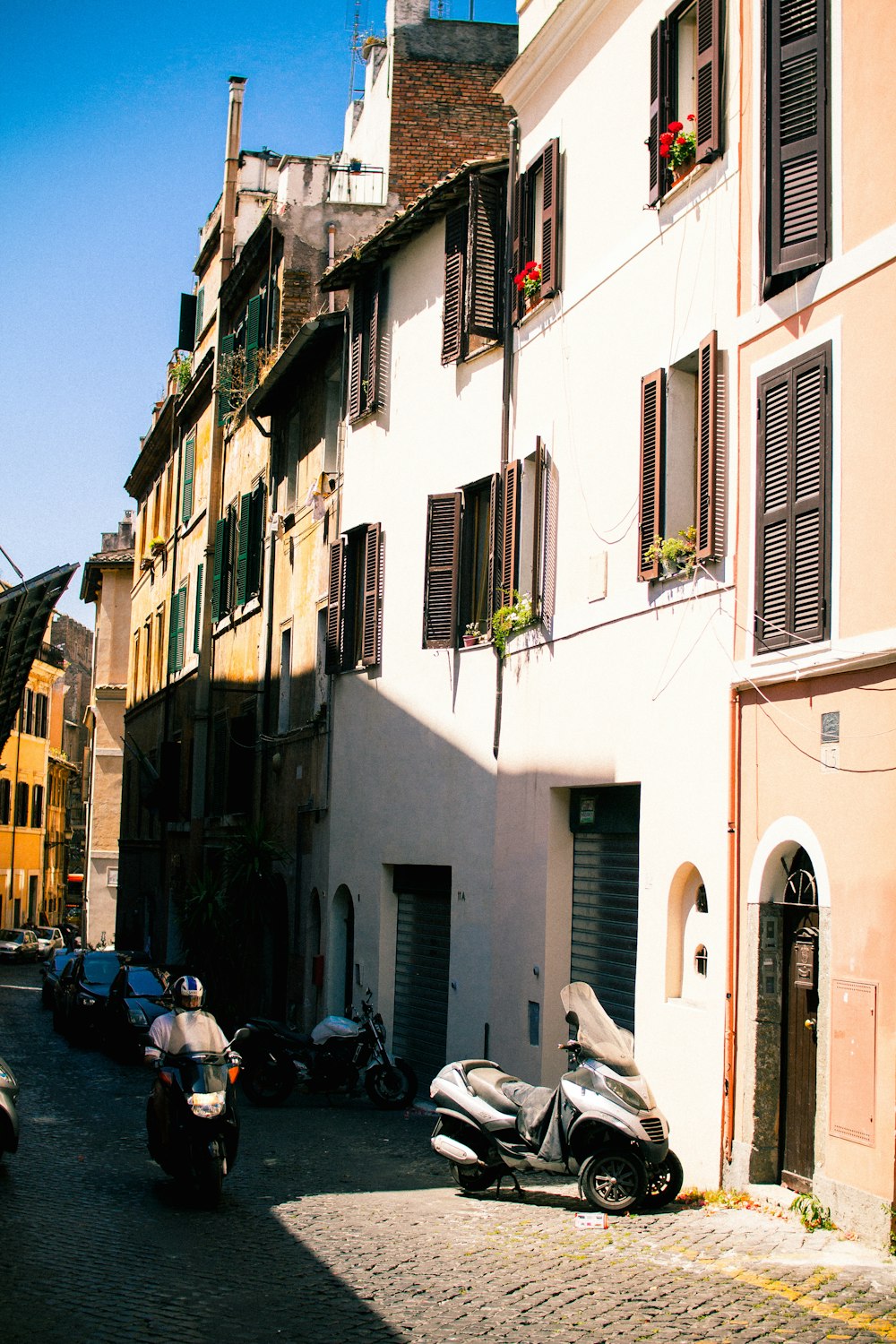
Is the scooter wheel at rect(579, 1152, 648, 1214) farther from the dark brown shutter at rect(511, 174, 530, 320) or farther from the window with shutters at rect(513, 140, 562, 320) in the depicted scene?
the dark brown shutter at rect(511, 174, 530, 320)

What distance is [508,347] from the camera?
1739cm

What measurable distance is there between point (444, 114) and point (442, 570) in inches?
467

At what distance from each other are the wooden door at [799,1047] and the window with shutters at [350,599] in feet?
35.8

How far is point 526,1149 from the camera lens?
11234 mm

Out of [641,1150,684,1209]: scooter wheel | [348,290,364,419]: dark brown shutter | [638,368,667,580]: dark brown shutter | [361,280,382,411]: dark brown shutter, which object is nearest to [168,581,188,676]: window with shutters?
[348,290,364,419]: dark brown shutter

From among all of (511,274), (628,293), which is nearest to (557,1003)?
(628,293)

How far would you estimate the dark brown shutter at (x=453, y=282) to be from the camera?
61.0ft

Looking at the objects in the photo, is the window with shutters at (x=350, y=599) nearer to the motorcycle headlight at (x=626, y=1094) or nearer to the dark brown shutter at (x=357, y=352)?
the dark brown shutter at (x=357, y=352)

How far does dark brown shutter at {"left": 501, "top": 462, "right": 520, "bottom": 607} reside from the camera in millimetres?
16594

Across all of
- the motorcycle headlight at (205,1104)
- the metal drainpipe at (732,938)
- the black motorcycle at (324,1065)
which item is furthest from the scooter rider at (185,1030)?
the black motorcycle at (324,1065)

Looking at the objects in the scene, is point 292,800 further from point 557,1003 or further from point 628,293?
point 628,293

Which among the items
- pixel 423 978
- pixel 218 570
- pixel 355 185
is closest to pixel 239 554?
pixel 218 570

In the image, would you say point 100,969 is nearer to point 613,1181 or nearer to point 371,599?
point 371,599

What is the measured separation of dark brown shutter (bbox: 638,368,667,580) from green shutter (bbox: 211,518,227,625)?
20.0 m
